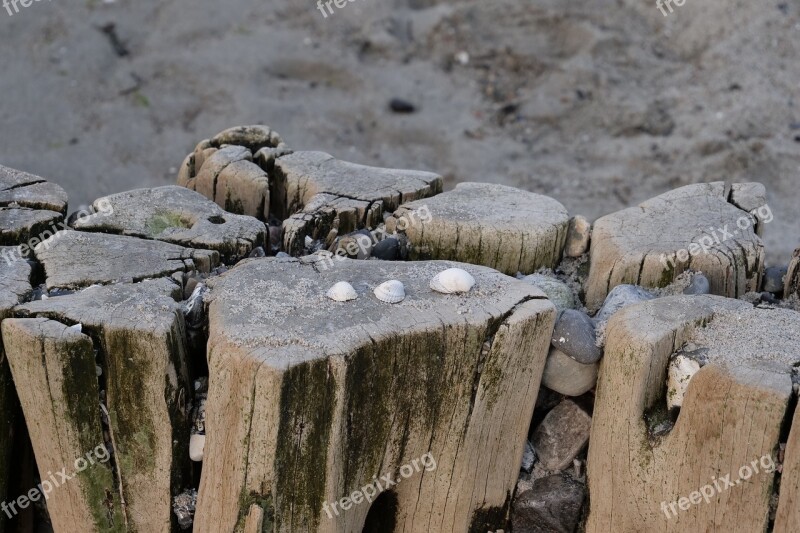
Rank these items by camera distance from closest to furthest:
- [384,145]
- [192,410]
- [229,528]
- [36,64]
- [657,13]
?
[229,528] → [192,410] → [384,145] → [36,64] → [657,13]

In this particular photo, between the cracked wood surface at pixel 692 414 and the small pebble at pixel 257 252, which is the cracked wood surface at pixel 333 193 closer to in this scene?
the small pebble at pixel 257 252

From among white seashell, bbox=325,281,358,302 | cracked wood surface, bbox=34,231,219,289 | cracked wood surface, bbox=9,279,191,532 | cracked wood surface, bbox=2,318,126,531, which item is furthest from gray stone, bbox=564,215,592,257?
cracked wood surface, bbox=2,318,126,531

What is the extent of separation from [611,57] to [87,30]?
5622mm

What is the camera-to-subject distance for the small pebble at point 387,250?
3.80 meters

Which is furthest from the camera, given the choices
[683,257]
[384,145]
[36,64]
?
[36,64]

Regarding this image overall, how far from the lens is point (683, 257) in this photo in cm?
371

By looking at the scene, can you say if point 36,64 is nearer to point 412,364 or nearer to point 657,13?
point 657,13

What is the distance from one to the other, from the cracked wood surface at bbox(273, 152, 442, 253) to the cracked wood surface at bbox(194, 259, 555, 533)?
0.49m

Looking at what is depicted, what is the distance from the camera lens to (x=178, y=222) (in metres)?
4.02

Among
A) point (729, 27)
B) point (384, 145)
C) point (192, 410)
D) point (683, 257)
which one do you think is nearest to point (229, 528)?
point (192, 410)

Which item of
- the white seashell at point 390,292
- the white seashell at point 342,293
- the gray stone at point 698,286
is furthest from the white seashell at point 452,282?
the gray stone at point 698,286

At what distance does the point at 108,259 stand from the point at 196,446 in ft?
2.85

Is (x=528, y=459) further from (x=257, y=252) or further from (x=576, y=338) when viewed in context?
(x=257, y=252)

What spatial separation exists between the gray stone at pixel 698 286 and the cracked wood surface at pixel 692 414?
153mm
